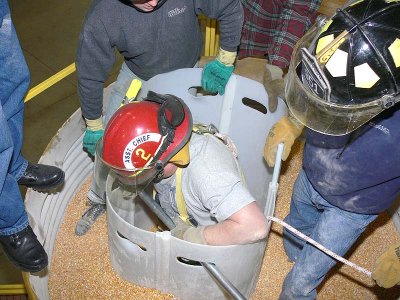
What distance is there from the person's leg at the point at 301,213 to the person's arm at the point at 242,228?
39 cm

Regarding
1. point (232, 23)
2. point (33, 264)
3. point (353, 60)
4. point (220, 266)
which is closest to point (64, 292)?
point (33, 264)

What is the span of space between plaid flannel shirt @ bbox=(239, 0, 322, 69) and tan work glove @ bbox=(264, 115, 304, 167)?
46cm

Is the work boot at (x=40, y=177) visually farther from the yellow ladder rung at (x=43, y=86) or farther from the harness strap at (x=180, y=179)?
the harness strap at (x=180, y=179)

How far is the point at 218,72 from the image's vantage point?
240 centimetres

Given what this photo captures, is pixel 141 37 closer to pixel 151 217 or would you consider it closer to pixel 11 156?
pixel 11 156

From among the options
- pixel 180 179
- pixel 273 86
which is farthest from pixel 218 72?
pixel 180 179

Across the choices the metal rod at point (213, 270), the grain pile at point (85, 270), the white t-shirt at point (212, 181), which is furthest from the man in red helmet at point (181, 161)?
the grain pile at point (85, 270)

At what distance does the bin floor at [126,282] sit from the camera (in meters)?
2.36

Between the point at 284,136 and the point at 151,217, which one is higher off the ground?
the point at 284,136

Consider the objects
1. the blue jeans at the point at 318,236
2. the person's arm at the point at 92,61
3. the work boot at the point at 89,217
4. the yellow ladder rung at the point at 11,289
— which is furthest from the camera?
the work boot at the point at 89,217

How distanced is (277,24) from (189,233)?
129 cm

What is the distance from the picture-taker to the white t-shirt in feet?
5.60

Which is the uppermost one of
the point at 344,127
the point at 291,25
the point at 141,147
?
the point at 344,127

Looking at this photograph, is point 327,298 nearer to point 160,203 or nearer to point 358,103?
point 160,203
